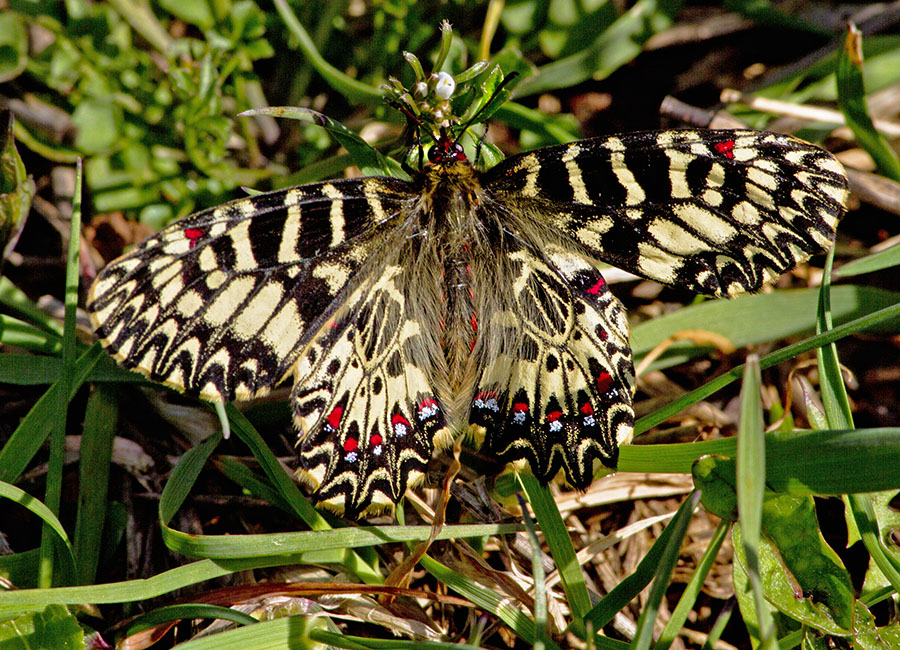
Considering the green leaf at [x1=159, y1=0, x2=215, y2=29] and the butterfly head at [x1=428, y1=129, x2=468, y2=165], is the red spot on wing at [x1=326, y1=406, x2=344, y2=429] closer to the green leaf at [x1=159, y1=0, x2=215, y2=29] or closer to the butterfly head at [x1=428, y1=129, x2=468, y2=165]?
the butterfly head at [x1=428, y1=129, x2=468, y2=165]

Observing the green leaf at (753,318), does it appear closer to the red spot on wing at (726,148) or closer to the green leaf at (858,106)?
the green leaf at (858,106)

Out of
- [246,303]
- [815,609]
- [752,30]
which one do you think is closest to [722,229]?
[815,609]

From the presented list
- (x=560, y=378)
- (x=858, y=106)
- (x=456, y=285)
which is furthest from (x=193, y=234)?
(x=858, y=106)

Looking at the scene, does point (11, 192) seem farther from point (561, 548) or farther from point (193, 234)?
point (561, 548)

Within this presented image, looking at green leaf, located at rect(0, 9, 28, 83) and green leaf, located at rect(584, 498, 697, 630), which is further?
green leaf, located at rect(0, 9, 28, 83)

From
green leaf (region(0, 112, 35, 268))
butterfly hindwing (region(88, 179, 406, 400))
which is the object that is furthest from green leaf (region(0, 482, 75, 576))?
green leaf (region(0, 112, 35, 268))

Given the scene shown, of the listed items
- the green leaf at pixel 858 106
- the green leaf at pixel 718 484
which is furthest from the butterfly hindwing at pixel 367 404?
the green leaf at pixel 858 106
